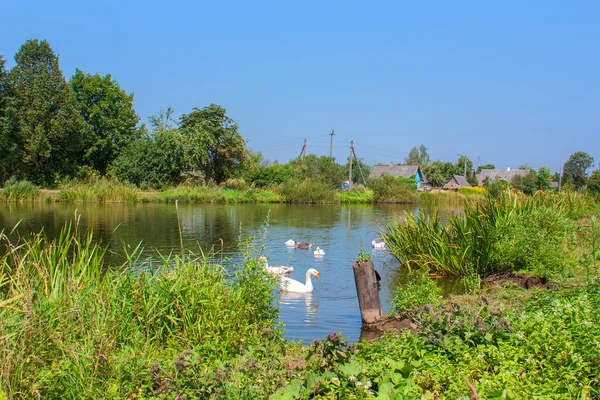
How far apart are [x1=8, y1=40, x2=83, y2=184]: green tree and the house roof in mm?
49781

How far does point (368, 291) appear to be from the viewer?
27.2ft

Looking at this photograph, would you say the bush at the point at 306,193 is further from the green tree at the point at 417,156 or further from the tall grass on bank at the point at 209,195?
the green tree at the point at 417,156

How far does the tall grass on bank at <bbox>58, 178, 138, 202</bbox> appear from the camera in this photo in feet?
136

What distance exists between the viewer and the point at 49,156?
46.2 meters

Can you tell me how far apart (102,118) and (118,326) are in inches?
2022

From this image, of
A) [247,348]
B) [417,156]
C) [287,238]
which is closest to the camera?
[247,348]

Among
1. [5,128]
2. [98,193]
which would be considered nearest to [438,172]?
[98,193]

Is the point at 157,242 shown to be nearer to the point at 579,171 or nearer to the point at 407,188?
the point at 407,188

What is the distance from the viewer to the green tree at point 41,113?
4491cm

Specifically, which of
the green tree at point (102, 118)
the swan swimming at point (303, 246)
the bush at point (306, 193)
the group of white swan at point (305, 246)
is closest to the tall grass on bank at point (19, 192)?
the green tree at point (102, 118)

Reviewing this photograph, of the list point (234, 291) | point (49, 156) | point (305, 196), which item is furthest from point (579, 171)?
point (234, 291)

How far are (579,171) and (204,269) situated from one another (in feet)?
302

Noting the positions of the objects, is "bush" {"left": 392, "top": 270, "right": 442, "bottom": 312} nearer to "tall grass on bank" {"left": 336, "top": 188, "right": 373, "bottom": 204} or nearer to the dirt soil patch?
the dirt soil patch

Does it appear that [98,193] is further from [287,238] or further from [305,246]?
[305,246]
